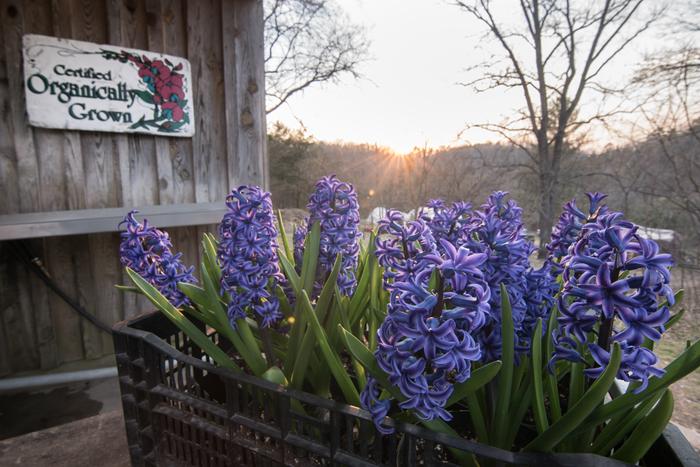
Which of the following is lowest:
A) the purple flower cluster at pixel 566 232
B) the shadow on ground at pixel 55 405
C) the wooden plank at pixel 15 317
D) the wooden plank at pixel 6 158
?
the shadow on ground at pixel 55 405

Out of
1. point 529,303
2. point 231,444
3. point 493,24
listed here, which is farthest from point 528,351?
point 493,24

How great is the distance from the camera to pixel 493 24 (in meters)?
8.11

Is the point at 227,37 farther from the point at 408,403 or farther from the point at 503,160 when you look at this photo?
the point at 503,160

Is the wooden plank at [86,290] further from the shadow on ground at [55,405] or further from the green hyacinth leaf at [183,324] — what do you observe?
the green hyacinth leaf at [183,324]

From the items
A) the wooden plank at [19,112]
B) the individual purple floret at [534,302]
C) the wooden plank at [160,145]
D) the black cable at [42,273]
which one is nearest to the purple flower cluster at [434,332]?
the individual purple floret at [534,302]

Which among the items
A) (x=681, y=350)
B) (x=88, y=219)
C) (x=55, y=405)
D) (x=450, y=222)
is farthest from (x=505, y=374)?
(x=681, y=350)

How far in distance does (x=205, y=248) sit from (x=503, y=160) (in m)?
9.10

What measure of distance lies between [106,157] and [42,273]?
0.84m

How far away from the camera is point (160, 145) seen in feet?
8.91

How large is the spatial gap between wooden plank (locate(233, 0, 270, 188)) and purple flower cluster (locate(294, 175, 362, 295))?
2.29 metres

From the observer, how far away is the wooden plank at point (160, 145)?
103 inches

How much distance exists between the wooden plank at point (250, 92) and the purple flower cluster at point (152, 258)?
7.26ft

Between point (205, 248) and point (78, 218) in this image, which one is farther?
point (78, 218)

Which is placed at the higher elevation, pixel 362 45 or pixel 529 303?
pixel 362 45
